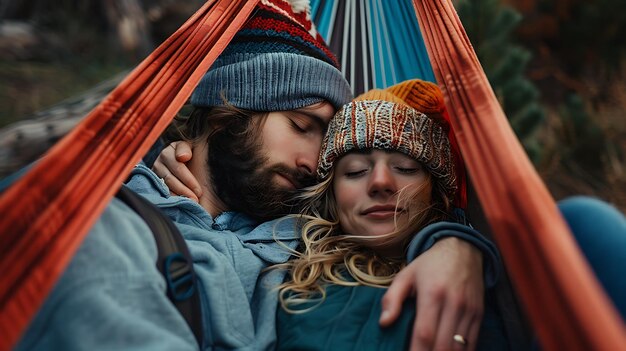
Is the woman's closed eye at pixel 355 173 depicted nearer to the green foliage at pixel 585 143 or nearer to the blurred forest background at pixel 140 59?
the blurred forest background at pixel 140 59

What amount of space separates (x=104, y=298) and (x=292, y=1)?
1.21 m

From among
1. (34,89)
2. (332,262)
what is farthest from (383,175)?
(34,89)

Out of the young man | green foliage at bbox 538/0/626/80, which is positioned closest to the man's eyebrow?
the young man

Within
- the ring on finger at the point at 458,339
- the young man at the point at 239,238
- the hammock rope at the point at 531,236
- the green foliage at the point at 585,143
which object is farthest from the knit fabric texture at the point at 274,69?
the green foliage at the point at 585,143

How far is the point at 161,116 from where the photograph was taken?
118cm

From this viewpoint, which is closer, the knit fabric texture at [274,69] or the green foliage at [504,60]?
the knit fabric texture at [274,69]

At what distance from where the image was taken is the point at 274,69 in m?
1.55

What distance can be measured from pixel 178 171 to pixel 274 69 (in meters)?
0.38

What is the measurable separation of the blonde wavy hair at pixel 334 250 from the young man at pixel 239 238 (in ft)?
0.16

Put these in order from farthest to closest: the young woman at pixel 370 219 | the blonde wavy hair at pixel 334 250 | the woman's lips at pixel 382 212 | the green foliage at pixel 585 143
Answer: the green foliage at pixel 585 143, the woman's lips at pixel 382 212, the blonde wavy hair at pixel 334 250, the young woman at pixel 370 219

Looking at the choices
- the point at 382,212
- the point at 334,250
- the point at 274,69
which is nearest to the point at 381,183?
the point at 382,212

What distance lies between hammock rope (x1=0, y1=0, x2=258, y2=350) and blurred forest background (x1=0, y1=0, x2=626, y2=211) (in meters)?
2.02

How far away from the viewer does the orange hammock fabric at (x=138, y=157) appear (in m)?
0.63

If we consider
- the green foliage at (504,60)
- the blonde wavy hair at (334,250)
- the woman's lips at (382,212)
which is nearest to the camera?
the blonde wavy hair at (334,250)
